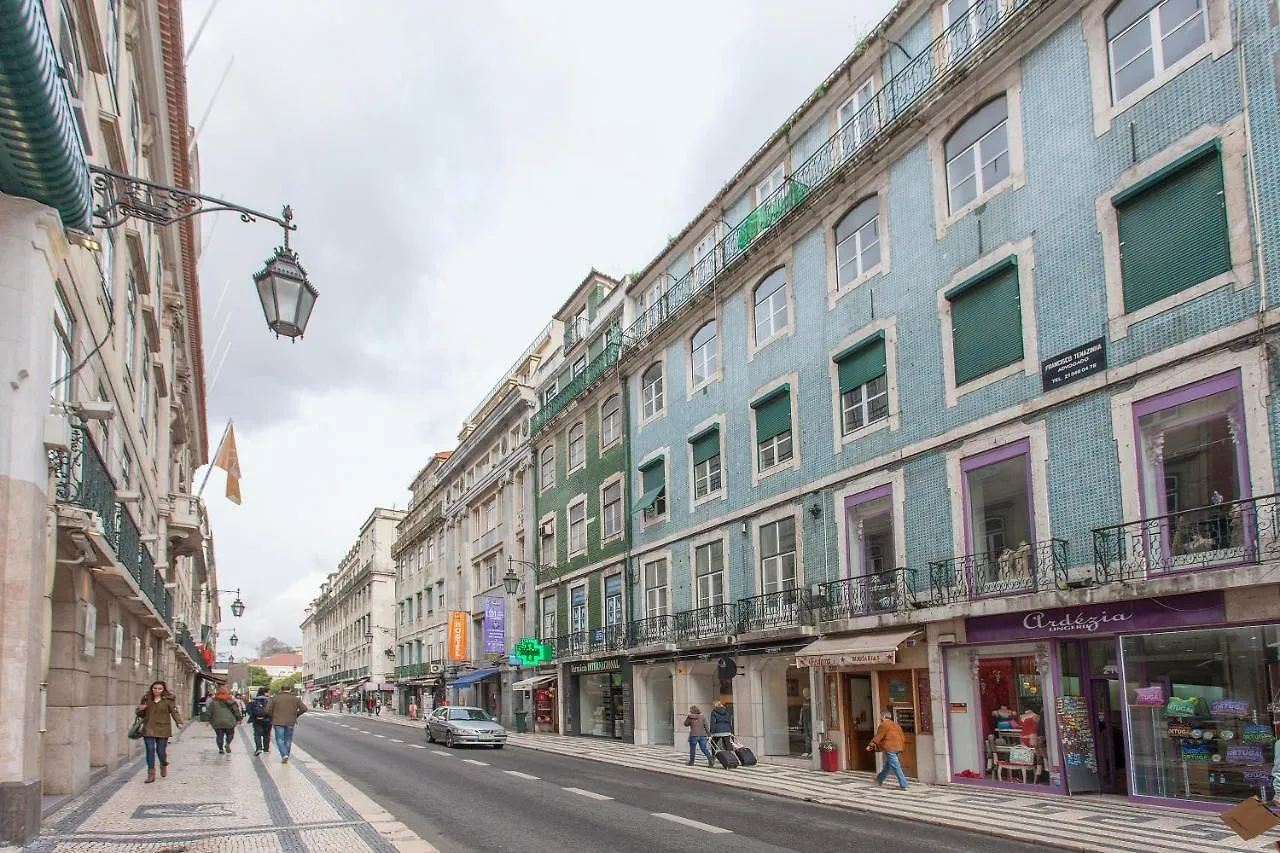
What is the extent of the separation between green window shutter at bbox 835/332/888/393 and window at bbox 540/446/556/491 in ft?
65.1

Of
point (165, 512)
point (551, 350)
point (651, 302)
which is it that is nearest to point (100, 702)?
point (165, 512)

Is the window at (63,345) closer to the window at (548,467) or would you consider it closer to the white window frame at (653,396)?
the white window frame at (653,396)

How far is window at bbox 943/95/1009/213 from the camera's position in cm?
1758

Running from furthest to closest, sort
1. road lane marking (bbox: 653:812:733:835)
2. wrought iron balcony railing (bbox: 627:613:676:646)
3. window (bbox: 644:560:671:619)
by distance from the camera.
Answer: window (bbox: 644:560:671:619)
wrought iron balcony railing (bbox: 627:613:676:646)
road lane marking (bbox: 653:812:733:835)

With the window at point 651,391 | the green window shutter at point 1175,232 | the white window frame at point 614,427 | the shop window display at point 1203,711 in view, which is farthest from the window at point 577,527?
the green window shutter at point 1175,232

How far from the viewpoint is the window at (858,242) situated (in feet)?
68.0

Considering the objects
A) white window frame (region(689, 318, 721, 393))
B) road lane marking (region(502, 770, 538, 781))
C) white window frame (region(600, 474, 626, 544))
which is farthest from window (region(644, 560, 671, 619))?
road lane marking (region(502, 770, 538, 781))

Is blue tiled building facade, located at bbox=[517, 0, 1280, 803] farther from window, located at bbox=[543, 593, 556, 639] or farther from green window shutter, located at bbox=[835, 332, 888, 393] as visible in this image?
window, located at bbox=[543, 593, 556, 639]

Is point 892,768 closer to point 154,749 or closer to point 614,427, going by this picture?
point 154,749

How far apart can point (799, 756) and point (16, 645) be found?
17.5 metres

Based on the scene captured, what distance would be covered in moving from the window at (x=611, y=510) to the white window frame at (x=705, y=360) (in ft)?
19.5

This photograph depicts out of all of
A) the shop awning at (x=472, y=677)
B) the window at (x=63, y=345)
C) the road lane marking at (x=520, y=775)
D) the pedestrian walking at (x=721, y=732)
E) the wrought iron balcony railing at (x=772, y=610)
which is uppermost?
the window at (x=63, y=345)

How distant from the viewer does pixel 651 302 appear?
104 feet

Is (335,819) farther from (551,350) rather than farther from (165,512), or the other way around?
(551,350)
